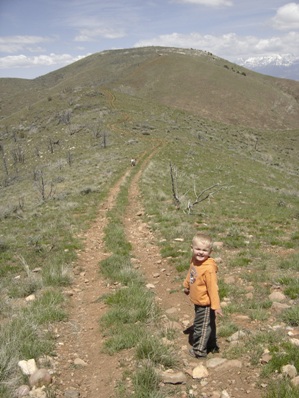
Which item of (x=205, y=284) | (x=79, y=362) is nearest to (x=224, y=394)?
(x=205, y=284)

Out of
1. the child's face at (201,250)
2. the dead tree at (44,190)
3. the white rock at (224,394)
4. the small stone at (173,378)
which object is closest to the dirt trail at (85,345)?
the small stone at (173,378)

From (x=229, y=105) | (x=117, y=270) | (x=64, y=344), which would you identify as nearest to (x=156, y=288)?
(x=117, y=270)

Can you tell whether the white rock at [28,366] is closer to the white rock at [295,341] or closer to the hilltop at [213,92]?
the white rock at [295,341]

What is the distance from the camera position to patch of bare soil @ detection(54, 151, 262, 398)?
4.80 m

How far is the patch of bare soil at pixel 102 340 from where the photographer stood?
4805 mm

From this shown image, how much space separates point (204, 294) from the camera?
18.2 ft

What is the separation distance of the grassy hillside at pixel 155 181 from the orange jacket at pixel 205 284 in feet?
5.47

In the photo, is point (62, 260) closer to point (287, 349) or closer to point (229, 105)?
point (287, 349)

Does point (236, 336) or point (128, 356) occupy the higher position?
point (236, 336)

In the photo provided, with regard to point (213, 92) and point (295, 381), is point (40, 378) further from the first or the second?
point (213, 92)

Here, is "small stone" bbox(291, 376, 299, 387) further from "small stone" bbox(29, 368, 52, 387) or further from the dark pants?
"small stone" bbox(29, 368, 52, 387)

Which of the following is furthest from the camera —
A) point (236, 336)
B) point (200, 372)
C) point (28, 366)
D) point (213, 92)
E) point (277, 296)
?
point (213, 92)

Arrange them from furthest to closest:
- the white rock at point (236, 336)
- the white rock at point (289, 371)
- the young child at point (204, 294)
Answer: the white rock at point (236, 336)
the young child at point (204, 294)
the white rock at point (289, 371)

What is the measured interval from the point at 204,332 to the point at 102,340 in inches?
76.1
